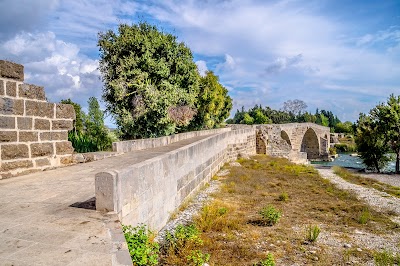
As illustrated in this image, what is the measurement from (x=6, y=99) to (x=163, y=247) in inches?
128

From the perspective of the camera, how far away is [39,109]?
5.08 metres

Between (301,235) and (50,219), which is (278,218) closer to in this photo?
(301,235)

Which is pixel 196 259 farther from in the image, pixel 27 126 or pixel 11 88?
pixel 11 88

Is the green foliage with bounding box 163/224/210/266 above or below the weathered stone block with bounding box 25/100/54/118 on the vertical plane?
below

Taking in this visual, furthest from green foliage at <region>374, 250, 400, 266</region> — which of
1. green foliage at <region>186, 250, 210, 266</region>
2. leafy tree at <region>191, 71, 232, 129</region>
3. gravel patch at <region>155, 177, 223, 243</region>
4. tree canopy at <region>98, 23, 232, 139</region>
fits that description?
Result: leafy tree at <region>191, 71, 232, 129</region>

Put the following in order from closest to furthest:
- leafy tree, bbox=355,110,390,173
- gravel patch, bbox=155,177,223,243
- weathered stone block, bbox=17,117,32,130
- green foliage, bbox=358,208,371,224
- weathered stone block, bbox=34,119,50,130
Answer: weathered stone block, bbox=17,117,32,130
gravel patch, bbox=155,177,223,243
weathered stone block, bbox=34,119,50,130
green foliage, bbox=358,208,371,224
leafy tree, bbox=355,110,390,173

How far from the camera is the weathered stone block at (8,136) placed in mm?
4418

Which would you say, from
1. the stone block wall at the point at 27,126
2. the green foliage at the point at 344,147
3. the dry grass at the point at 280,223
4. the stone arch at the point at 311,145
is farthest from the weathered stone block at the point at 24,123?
the green foliage at the point at 344,147

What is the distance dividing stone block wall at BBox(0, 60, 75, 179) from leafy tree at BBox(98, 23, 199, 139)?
10764 millimetres

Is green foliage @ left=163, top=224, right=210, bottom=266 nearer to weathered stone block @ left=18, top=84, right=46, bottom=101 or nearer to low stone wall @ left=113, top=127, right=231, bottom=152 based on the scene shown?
weathered stone block @ left=18, top=84, right=46, bottom=101

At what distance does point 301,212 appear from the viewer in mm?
6832

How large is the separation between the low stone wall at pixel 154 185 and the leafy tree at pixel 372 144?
19932mm

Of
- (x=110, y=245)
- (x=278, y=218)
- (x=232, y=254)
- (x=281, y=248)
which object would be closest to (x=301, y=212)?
(x=278, y=218)

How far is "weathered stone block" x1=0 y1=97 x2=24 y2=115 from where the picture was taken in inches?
176
